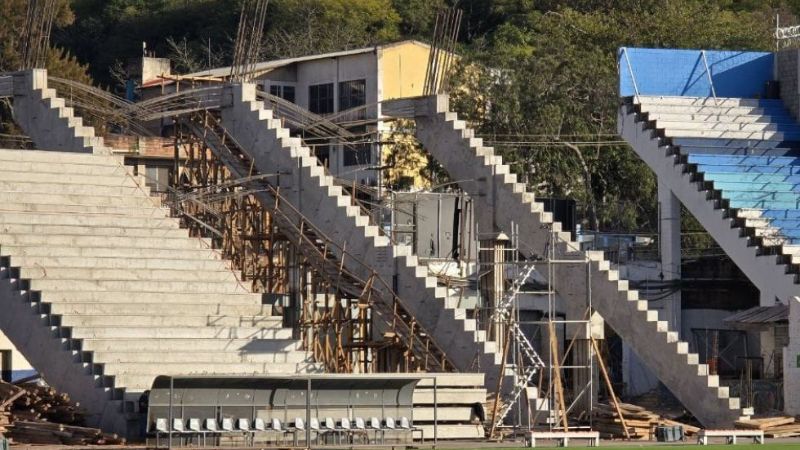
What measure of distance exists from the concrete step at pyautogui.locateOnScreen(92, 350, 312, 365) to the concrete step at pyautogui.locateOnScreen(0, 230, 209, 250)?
4.65 metres

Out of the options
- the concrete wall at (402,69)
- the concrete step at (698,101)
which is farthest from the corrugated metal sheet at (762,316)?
the concrete wall at (402,69)

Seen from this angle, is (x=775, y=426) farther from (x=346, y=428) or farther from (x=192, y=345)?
(x=192, y=345)

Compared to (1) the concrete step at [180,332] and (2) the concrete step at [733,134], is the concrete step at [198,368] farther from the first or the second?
(2) the concrete step at [733,134]

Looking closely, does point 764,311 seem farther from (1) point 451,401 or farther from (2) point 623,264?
(1) point 451,401

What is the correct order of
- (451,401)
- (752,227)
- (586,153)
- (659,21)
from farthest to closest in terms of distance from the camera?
1. (659,21)
2. (586,153)
3. (752,227)
4. (451,401)

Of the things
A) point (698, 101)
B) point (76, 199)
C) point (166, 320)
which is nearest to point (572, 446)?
point (166, 320)

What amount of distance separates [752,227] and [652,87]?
851 centimetres

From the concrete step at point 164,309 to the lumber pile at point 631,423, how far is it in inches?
312

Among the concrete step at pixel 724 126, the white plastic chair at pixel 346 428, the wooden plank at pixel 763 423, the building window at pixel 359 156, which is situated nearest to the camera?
the white plastic chair at pixel 346 428

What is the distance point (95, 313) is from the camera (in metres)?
40.3

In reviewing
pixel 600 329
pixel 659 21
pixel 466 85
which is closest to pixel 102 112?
pixel 600 329

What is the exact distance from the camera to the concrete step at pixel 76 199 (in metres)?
44.3

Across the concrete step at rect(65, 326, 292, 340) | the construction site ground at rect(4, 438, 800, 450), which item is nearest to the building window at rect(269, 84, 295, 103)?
the concrete step at rect(65, 326, 292, 340)

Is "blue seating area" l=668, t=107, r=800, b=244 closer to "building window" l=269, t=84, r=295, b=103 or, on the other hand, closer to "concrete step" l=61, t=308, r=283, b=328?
"concrete step" l=61, t=308, r=283, b=328
